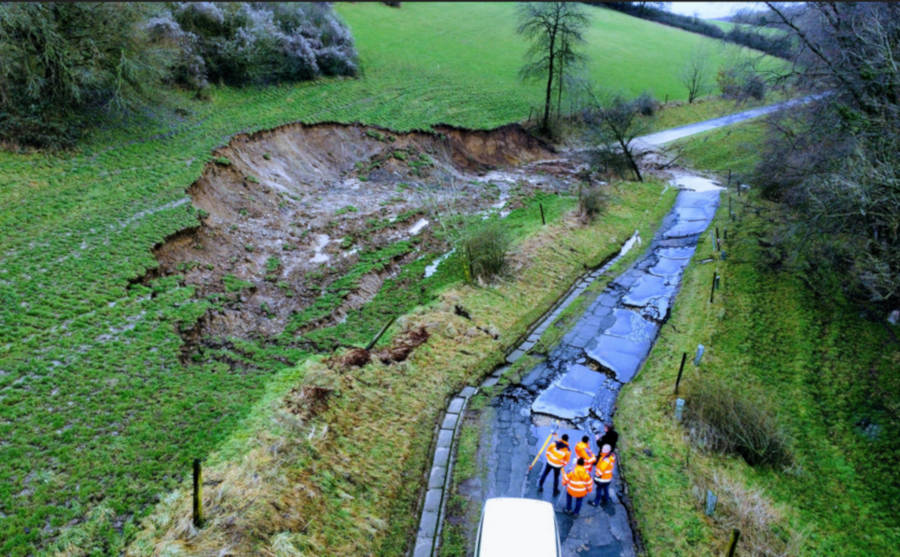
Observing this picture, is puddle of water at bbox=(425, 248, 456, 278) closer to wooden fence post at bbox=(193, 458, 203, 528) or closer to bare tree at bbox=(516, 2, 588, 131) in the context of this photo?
wooden fence post at bbox=(193, 458, 203, 528)

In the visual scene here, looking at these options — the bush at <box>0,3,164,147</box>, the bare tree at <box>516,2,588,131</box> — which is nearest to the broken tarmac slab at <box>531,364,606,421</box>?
the bush at <box>0,3,164,147</box>

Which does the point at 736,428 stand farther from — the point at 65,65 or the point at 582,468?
the point at 65,65

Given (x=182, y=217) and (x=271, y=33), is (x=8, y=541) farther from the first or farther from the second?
(x=271, y=33)

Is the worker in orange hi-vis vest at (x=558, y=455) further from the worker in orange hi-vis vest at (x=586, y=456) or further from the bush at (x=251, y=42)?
the bush at (x=251, y=42)

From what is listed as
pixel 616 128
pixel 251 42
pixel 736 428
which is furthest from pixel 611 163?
pixel 736 428

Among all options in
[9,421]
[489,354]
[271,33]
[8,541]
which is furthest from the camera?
[271,33]

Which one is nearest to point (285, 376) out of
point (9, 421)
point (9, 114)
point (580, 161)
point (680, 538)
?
point (9, 421)
